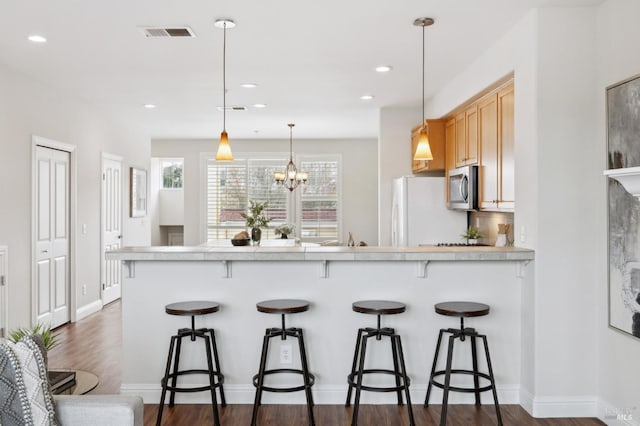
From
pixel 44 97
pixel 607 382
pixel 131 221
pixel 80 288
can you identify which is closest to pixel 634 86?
pixel 607 382

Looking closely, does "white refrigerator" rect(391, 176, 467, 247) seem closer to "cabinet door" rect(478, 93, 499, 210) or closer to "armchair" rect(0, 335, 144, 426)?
"cabinet door" rect(478, 93, 499, 210)

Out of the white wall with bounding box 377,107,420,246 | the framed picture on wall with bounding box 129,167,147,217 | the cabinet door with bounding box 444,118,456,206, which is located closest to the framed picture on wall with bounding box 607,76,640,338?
the cabinet door with bounding box 444,118,456,206

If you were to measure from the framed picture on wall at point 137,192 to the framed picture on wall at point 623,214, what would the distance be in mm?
6752

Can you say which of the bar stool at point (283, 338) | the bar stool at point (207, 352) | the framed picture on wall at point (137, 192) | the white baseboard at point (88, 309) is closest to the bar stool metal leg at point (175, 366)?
the bar stool at point (207, 352)

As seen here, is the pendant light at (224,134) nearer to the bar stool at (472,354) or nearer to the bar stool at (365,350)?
the bar stool at (365,350)

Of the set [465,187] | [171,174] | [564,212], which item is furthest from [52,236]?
[171,174]

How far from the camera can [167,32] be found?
405cm

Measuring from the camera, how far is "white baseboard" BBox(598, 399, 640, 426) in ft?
10.4

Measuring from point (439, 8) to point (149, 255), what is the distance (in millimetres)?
2379

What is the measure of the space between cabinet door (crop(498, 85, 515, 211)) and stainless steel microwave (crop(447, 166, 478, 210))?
556 mm

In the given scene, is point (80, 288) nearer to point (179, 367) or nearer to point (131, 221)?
point (131, 221)

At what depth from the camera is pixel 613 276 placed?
10.9ft

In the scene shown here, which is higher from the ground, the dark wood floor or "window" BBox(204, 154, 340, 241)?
"window" BBox(204, 154, 340, 241)

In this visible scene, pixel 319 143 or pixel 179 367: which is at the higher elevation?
pixel 319 143
